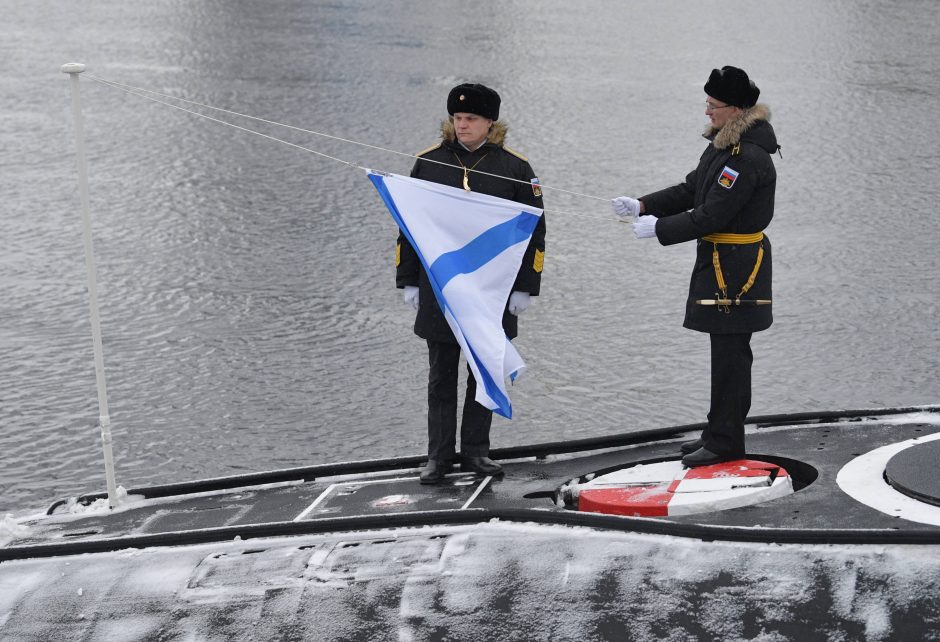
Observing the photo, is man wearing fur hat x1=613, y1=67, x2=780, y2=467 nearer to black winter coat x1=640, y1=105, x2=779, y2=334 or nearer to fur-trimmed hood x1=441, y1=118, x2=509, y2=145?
black winter coat x1=640, y1=105, x2=779, y2=334

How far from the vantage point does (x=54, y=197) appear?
12.0 meters

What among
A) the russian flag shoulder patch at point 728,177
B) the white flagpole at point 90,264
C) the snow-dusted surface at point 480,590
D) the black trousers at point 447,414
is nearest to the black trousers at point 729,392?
the russian flag shoulder patch at point 728,177

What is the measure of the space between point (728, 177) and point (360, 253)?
19.9 feet

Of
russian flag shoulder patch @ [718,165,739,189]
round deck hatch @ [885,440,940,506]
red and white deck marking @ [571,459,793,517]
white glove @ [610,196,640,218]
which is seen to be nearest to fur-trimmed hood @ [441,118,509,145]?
white glove @ [610,196,640,218]

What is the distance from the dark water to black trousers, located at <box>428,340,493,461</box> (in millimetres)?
1580

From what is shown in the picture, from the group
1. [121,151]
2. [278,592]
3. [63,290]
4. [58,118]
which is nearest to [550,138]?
[121,151]

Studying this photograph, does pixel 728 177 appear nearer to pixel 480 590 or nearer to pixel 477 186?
pixel 477 186

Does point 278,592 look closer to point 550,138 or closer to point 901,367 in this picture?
point 901,367

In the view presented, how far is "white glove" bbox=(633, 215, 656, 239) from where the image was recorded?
5.23m

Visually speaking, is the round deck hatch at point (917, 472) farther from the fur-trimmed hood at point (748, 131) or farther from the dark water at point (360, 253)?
the dark water at point (360, 253)

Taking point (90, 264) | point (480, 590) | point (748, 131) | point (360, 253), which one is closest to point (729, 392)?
point (748, 131)

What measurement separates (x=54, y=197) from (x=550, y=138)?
5.38m

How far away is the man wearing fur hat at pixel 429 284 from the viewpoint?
18.1ft

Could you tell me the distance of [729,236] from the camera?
5.14 meters
